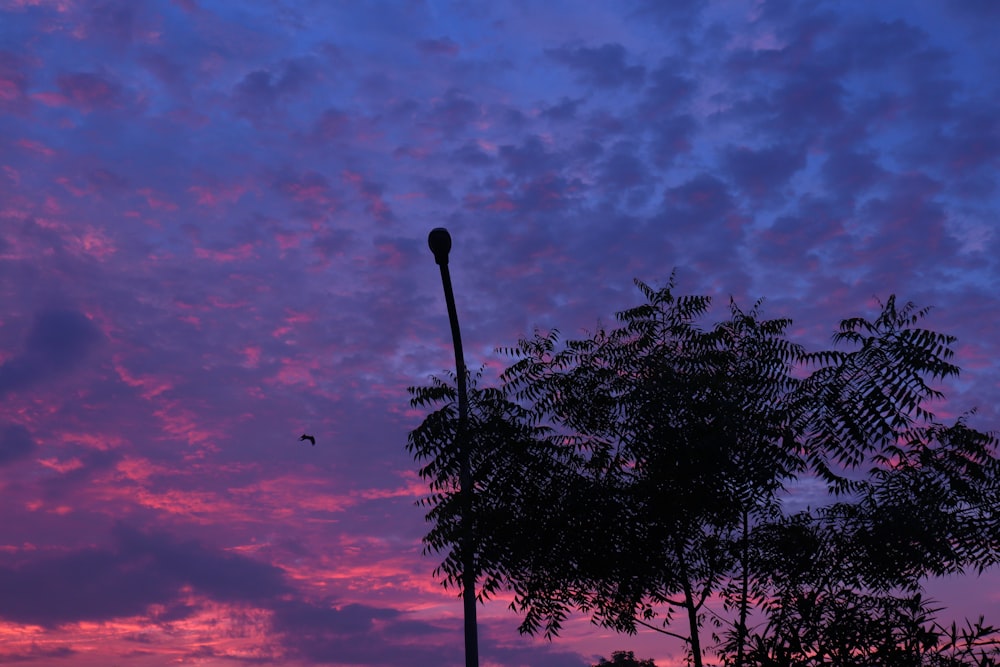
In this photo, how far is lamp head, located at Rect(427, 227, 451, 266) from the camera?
1517 cm

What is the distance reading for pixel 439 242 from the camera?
15.2 m

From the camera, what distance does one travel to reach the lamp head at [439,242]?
597 inches

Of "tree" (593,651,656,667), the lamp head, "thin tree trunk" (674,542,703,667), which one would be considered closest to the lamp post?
the lamp head

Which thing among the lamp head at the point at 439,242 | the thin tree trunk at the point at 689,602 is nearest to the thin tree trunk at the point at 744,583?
the thin tree trunk at the point at 689,602

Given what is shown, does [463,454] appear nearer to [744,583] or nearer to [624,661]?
[744,583]

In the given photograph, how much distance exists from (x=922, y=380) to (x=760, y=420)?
10.9ft

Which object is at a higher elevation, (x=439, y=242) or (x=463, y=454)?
(x=439, y=242)

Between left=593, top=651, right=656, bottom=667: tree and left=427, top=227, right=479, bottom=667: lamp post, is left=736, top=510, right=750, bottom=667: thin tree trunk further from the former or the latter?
left=593, top=651, right=656, bottom=667: tree

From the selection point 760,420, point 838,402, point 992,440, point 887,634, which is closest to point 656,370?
point 760,420

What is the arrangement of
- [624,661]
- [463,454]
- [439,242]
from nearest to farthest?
[439,242], [463,454], [624,661]

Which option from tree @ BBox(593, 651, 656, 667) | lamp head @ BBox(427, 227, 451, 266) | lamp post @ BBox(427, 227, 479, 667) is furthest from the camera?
tree @ BBox(593, 651, 656, 667)

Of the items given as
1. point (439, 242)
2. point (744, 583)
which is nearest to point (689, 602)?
point (744, 583)

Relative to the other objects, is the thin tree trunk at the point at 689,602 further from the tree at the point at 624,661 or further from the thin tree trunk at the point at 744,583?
the tree at the point at 624,661

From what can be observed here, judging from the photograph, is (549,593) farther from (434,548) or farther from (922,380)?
(922,380)
